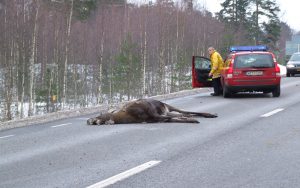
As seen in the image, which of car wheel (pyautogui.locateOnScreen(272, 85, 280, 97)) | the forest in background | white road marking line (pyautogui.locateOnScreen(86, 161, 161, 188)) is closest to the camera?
white road marking line (pyautogui.locateOnScreen(86, 161, 161, 188))

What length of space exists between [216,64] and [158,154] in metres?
11.8

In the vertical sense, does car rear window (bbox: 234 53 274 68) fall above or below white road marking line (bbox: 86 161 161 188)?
above

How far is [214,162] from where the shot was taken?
309 inches

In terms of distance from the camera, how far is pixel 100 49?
32.8m

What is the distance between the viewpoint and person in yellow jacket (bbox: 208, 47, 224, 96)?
19859 mm

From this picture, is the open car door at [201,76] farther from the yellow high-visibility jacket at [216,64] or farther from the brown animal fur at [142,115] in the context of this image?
the brown animal fur at [142,115]

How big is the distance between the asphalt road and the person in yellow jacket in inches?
245

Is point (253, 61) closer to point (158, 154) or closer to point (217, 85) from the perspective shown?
point (217, 85)

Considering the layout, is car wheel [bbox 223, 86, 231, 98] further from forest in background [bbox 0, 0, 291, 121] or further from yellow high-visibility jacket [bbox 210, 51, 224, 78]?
forest in background [bbox 0, 0, 291, 121]

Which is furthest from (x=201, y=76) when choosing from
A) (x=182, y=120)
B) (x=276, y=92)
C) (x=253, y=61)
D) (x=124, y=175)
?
(x=124, y=175)

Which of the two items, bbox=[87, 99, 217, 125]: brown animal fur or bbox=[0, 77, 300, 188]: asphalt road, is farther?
bbox=[87, 99, 217, 125]: brown animal fur

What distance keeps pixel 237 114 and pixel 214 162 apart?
6.48 meters

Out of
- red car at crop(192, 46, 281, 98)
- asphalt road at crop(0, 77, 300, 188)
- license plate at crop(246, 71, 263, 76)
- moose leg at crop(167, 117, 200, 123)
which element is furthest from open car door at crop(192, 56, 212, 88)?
moose leg at crop(167, 117, 200, 123)

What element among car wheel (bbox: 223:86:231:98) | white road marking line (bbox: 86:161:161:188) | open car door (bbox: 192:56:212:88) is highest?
open car door (bbox: 192:56:212:88)
